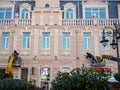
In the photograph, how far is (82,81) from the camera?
12.6m

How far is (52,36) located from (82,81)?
16806 mm

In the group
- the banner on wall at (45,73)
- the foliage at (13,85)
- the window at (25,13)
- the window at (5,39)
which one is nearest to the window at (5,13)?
the window at (25,13)

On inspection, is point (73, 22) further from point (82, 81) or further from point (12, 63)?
point (82, 81)

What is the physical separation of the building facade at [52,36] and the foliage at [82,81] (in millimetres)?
14806

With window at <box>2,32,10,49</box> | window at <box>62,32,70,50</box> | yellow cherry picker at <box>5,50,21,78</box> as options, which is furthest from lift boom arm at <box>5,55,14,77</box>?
window at <box>62,32,70,50</box>

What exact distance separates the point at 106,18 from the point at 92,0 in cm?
306

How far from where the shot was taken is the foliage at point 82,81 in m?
12.6

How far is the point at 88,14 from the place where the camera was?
3086 cm

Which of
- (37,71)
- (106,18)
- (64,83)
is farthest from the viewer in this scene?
(106,18)

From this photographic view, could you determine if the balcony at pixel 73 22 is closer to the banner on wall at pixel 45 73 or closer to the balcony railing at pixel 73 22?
the balcony railing at pixel 73 22

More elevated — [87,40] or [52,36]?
[52,36]

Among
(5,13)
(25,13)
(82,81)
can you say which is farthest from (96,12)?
(82,81)

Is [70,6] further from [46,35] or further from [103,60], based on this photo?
[103,60]

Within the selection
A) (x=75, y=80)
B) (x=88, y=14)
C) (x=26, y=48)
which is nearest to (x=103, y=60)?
(x=88, y=14)
